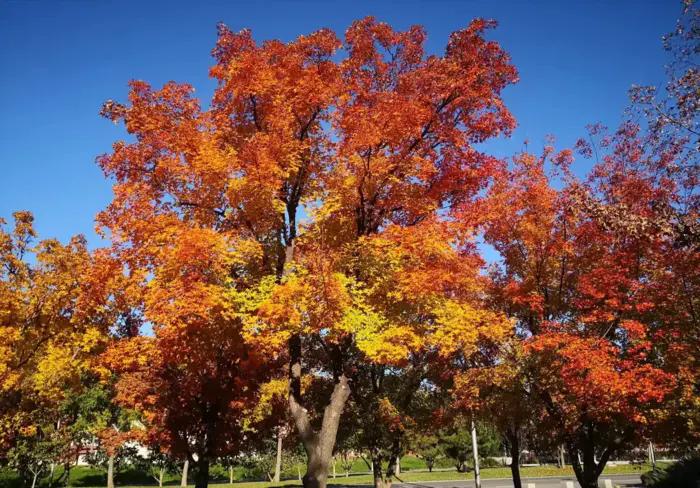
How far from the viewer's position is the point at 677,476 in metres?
21.4

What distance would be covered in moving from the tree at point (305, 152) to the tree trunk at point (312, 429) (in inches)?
1.1

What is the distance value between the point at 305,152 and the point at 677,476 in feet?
71.9

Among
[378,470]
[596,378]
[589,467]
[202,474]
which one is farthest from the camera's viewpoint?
[378,470]

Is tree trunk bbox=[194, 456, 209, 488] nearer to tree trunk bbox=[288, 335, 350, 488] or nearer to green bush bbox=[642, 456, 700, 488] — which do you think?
tree trunk bbox=[288, 335, 350, 488]

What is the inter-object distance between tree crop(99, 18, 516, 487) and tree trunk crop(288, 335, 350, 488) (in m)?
0.03

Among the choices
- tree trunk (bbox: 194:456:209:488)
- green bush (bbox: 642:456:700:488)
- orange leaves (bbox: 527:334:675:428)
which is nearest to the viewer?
orange leaves (bbox: 527:334:675:428)

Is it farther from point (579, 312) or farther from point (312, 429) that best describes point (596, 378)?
point (312, 429)

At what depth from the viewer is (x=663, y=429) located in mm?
13531

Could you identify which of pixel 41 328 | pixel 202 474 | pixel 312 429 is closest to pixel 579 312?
pixel 312 429

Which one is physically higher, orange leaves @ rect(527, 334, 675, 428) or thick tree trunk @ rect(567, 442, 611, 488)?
orange leaves @ rect(527, 334, 675, 428)

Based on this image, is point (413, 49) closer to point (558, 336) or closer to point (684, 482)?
point (558, 336)

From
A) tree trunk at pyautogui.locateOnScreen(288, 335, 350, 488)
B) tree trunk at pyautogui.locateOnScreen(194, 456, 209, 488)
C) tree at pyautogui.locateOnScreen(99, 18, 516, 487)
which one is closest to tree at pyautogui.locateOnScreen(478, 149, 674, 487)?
tree at pyautogui.locateOnScreen(99, 18, 516, 487)

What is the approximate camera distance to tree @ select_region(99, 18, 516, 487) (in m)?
10.4

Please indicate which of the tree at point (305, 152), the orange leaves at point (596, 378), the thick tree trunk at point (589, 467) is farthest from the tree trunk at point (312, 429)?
the thick tree trunk at point (589, 467)
